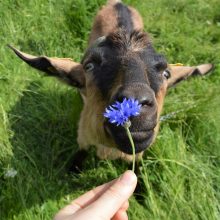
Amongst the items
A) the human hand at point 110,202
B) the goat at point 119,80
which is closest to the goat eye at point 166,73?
the goat at point 119,80

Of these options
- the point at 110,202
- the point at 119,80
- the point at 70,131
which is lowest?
the point at 70,131

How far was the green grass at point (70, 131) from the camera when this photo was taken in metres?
4.58

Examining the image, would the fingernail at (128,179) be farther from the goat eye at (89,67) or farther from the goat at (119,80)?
the goat eye at (89,67)

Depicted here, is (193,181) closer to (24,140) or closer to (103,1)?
(24,140)

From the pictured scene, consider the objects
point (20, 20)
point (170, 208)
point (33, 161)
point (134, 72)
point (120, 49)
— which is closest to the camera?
point (134, 72)

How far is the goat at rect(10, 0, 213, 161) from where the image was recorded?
3.29 m

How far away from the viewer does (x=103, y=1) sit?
660 centimetres

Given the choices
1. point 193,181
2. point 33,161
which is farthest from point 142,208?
point 33,161

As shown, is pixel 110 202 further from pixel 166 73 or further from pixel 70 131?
pixel 70 131

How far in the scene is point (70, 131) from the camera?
5.27 metres

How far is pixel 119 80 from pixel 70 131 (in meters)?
1.81

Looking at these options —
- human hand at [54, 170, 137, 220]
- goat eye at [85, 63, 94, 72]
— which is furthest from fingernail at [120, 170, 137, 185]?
goat eye at [85, 63, 94, 72]

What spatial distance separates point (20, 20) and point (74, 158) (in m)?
2.30

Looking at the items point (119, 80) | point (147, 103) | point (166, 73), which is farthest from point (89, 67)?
point (147, 103)
